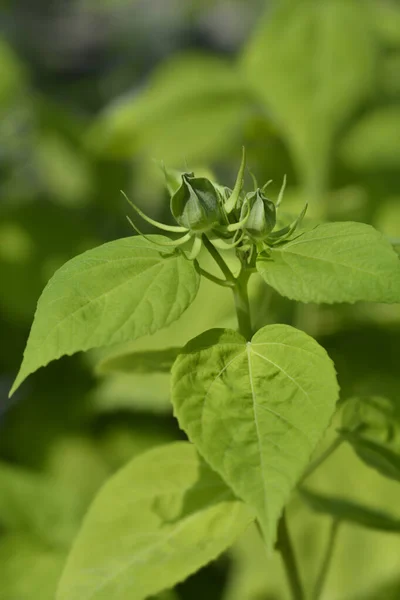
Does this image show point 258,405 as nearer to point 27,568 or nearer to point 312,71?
point 27,568

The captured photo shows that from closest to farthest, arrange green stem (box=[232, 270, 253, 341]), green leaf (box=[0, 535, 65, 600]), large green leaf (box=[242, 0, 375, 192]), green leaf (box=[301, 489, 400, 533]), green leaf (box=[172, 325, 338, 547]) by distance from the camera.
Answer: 1. green leaf (box=[172, 325, 338, 547])
2. green stem (box=[232, 270, 253, 341])
3. green leaf (box=[301, 489, 400, 533])
4. green leaf (box=[0, 535, 65, 600])
5. large green leaf (box=[242, 0, 375, 192])

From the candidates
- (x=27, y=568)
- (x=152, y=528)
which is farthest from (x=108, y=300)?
(x=27, y=568)

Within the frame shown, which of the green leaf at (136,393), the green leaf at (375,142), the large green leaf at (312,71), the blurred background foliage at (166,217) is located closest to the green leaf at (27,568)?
the blurred background foliage at (166,217)

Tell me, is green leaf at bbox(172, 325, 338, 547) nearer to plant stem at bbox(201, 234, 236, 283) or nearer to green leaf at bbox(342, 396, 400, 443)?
plant stem at bbox(201, 234, 236, 283)

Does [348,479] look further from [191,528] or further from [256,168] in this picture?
[256,168]

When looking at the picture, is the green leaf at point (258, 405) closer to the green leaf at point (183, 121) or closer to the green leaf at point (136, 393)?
the green leaf at point (136, 393)

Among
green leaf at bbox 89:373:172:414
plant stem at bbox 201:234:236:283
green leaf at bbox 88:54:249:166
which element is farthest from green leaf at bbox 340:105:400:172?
plant stem at bbox 201:234:236:283
